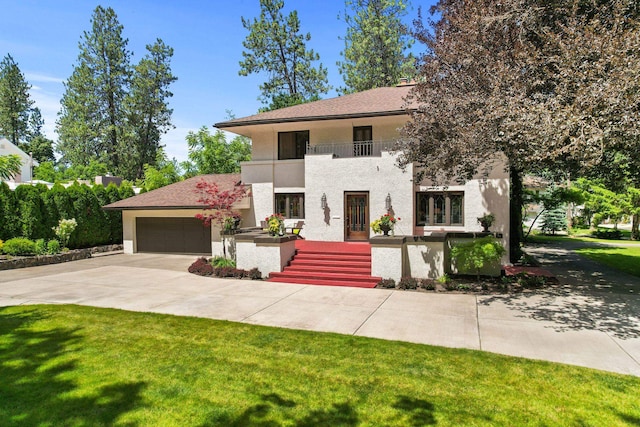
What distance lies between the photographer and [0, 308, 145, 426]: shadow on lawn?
424 cm

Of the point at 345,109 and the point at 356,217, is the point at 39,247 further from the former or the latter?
the point at 345,109

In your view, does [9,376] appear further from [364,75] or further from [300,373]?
[364,75]

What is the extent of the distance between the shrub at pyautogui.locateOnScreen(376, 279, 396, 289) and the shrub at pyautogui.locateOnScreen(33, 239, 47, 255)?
16034 mm

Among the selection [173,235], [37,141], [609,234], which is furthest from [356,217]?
[37,141]

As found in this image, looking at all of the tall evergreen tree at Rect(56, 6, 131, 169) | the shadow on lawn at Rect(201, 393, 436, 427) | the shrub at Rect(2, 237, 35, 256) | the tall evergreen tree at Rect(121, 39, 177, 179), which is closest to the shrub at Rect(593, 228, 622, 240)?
the shadow on lawn at Rect(201, 393, 436, 427)

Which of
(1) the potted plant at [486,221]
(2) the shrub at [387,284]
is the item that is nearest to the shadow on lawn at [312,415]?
(2) the shrub at [387,284]

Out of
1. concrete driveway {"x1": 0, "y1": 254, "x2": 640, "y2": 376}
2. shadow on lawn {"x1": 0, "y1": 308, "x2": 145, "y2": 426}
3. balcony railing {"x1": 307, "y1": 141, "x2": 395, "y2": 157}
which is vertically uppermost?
balcony railing {"x1": 307, "y1": 141, "x2": 395, "y2": 157}

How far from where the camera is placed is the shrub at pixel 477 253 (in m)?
11.3

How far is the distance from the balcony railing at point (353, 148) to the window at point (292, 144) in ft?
2.30

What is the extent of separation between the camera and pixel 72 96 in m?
43.4

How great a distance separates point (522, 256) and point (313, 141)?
10.8 metres

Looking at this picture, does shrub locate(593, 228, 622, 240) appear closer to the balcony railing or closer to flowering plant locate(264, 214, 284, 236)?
the balcony railing

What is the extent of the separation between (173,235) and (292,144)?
27.1 feet

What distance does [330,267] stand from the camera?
43.5 feet
